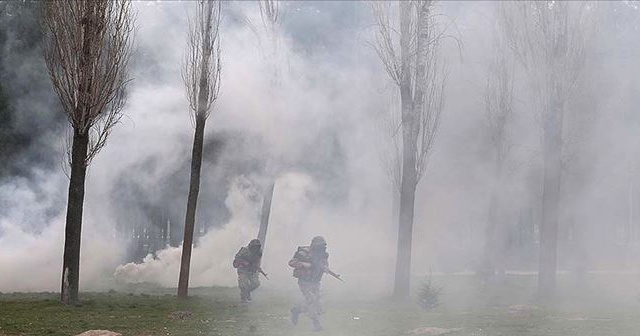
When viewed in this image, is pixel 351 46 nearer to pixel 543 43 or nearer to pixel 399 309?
pixel 543 43

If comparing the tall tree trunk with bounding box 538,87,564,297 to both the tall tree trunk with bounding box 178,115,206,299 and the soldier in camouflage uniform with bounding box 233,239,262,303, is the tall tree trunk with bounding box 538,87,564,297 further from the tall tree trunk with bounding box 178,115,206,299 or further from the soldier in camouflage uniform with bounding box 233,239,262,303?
the tall tree trunk with bounding box 178,115,206,299

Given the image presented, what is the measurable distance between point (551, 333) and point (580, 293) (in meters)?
10.5

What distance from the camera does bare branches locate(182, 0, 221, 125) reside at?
23.5 m

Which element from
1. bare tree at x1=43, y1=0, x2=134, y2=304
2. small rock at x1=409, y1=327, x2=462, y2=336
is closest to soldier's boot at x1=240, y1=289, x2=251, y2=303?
bare tree at x1=43, y1=0, x2=134, y2=304

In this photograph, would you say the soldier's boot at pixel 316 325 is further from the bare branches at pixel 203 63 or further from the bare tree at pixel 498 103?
the bare tree at pixel 498 103

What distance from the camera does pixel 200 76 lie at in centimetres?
2369

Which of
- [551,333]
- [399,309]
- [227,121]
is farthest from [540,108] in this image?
[227,121]

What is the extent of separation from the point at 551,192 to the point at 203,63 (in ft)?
33.7

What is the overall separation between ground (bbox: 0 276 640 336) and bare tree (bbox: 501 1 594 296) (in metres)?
1.70

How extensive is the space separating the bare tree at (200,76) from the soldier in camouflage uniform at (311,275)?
6767 millimetres

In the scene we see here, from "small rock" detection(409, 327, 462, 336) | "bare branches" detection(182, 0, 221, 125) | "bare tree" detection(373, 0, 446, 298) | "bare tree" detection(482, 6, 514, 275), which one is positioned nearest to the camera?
"small rock" detection(409, 327, 462, 336)

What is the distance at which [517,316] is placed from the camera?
19578 millimetres

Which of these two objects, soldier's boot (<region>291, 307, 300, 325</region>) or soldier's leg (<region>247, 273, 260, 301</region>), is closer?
soldier's boot (<region>291, 307, 300, 325</region>)

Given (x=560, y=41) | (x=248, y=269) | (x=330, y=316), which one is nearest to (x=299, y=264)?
(x=330, y=316)
